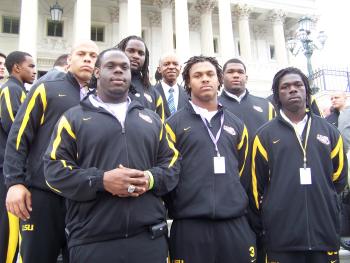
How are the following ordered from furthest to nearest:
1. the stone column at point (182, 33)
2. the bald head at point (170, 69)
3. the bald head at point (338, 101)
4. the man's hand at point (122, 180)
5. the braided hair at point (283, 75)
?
the stone column at point (182, 33) → the bald head at point (338, 101) → the bald head at point (170, 69) → the braided hair at point (283, 75) → the man's hand at point (122, 180)

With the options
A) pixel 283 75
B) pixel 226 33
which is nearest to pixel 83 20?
pixel 226 33

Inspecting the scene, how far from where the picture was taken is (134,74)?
5293 millimetres

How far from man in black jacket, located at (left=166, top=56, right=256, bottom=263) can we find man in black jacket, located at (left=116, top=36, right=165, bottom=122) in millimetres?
1082

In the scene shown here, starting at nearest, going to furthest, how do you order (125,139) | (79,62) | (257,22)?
(125,139), (79,62), (257,22)

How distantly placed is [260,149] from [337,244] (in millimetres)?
1142

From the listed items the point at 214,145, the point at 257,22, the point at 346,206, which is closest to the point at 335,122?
the point at 346,206

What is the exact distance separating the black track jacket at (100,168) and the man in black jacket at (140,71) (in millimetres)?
1678

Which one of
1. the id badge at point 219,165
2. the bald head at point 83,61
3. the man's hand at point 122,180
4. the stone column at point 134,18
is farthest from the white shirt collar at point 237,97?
the stone column at point 134,18

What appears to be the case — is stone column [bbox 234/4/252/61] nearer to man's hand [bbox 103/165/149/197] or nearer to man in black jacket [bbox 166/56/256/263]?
man in black jacket [bbox 166/56/256/263]

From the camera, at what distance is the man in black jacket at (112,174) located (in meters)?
3.03

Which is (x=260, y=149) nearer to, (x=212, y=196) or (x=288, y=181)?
(x=288, y=181)

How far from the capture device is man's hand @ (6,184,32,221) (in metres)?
3.53

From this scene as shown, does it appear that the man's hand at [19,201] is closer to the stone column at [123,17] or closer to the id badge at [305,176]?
the id badge at [305,176]

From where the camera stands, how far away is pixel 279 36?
37500 millimetres
